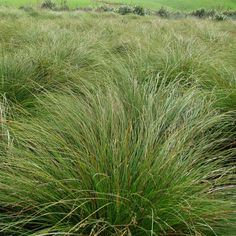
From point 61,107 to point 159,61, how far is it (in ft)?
6.06

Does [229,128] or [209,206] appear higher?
[209,206]

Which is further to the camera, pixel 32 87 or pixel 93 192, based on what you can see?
pixel 32 87

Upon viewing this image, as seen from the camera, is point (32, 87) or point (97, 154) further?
point (32, 87)

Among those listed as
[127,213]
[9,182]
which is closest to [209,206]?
[127,213]

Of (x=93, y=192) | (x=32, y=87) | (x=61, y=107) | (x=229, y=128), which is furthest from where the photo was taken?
(x=32, y=87)

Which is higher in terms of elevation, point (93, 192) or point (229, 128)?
point (93, 192)

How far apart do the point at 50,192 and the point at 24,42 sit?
166 inches

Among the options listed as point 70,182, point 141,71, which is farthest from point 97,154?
point 141,71

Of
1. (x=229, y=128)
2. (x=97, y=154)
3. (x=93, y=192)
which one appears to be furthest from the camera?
(x=229, y=128)

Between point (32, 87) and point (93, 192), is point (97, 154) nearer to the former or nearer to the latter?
point (93, 192)

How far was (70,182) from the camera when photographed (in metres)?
1.56

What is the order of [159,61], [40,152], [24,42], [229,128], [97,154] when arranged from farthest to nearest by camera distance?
[24,42] → [159,61] → [229,128] → [40,152] → [97,154]

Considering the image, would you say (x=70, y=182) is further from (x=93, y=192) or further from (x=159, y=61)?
(x=159, y=61)

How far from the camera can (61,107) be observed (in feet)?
7.46
